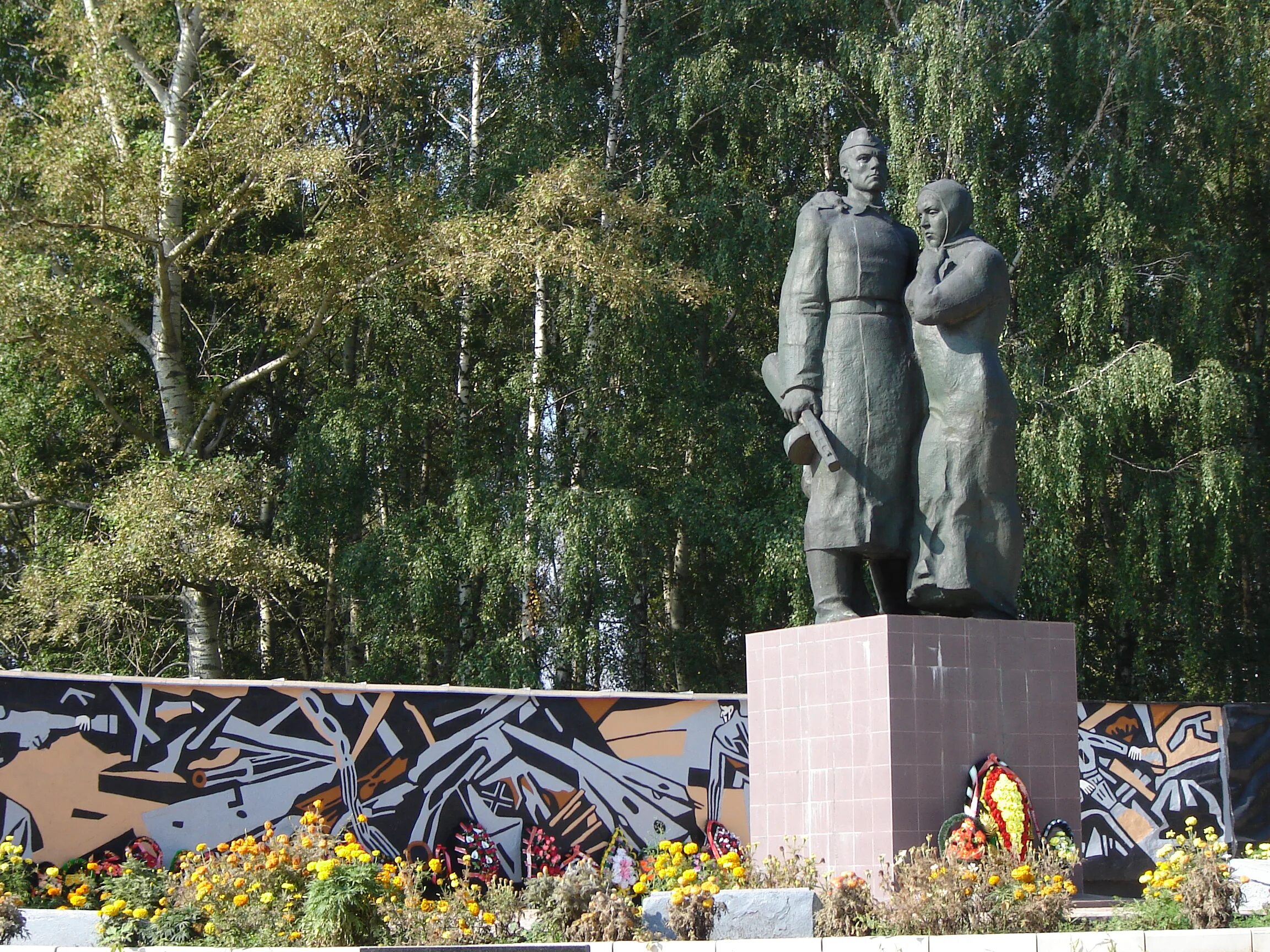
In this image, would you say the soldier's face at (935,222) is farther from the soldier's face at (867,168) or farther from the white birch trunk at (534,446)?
the white birch trunk at (534,446)

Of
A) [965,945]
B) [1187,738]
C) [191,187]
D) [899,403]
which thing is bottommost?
[965,945]

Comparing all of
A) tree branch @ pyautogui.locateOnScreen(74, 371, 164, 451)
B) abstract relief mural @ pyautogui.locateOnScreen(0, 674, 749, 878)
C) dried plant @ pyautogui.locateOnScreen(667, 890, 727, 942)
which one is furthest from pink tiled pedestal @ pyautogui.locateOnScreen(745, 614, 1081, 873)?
tree branch @ pyautogui.locateOnScreen(74, 371, 164, 451)

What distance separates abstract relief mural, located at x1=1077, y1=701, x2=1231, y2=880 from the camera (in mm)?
13453

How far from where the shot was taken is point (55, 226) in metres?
16.6

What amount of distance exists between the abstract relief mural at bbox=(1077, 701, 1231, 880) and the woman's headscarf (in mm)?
5939

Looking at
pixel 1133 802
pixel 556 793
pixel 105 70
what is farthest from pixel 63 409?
pixel 1133 802

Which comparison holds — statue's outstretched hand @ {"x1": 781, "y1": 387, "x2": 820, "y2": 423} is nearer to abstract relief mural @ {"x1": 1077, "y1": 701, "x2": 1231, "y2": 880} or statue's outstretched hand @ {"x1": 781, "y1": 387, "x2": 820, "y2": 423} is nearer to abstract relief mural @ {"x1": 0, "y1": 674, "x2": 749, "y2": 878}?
abstract relief mural @ {"x1": 0, "y1": 674, "x2": 749, "y2": 878}

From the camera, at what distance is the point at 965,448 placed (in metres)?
8.63

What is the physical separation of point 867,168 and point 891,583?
7.77 ft

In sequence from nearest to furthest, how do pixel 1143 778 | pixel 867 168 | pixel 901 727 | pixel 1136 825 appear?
pixel 901 727 < pixel 867 168 < pixel 1136 825 < pixel 1143 778


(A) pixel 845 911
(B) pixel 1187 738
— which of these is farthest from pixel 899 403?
(B) pixel 1187 738

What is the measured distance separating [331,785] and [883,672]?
4.76m

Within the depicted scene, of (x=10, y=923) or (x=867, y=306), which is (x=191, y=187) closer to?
(x=867, y=306)

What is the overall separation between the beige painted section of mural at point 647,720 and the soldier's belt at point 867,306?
4491 millimetres
